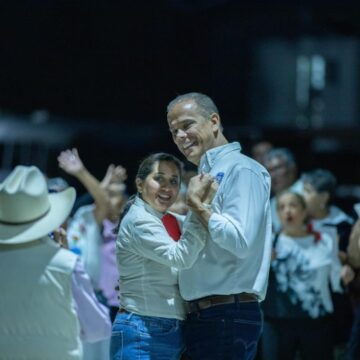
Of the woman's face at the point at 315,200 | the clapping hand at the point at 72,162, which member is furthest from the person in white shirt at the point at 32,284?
the woman's face at the point at 315,200

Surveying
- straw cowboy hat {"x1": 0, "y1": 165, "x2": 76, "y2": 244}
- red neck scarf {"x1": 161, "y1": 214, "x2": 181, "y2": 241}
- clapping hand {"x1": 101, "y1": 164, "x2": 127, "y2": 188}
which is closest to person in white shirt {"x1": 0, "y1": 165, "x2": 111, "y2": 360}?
straw cowboy hat {"x1": 0, "y1": 165, "x2": 76, "y2": 244}

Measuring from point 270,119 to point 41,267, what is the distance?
13.3 meters

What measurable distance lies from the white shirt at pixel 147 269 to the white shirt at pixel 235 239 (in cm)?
12

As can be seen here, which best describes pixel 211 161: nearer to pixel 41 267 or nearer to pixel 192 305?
pixel 192 305

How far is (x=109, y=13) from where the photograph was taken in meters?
12.4

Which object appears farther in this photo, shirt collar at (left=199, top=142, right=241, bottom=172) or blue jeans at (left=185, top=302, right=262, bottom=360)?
shirt collar at (left=199, top=142, right=241, bottom=172)

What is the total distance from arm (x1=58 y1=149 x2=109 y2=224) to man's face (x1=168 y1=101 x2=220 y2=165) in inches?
97.4

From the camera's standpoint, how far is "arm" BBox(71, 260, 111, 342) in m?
3.85

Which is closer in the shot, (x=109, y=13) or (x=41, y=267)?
(x=41, y=267)

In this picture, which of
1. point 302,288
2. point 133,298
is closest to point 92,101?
point 302,288

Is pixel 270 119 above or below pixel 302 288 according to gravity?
above

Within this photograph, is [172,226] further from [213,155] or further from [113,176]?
[113,176]

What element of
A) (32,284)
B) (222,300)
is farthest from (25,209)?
(222,300)

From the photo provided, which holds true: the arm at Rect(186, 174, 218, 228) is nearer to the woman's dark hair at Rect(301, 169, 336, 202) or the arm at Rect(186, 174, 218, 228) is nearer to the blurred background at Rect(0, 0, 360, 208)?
the woman's dark hair at Rect(301, 169, 336, 202)
